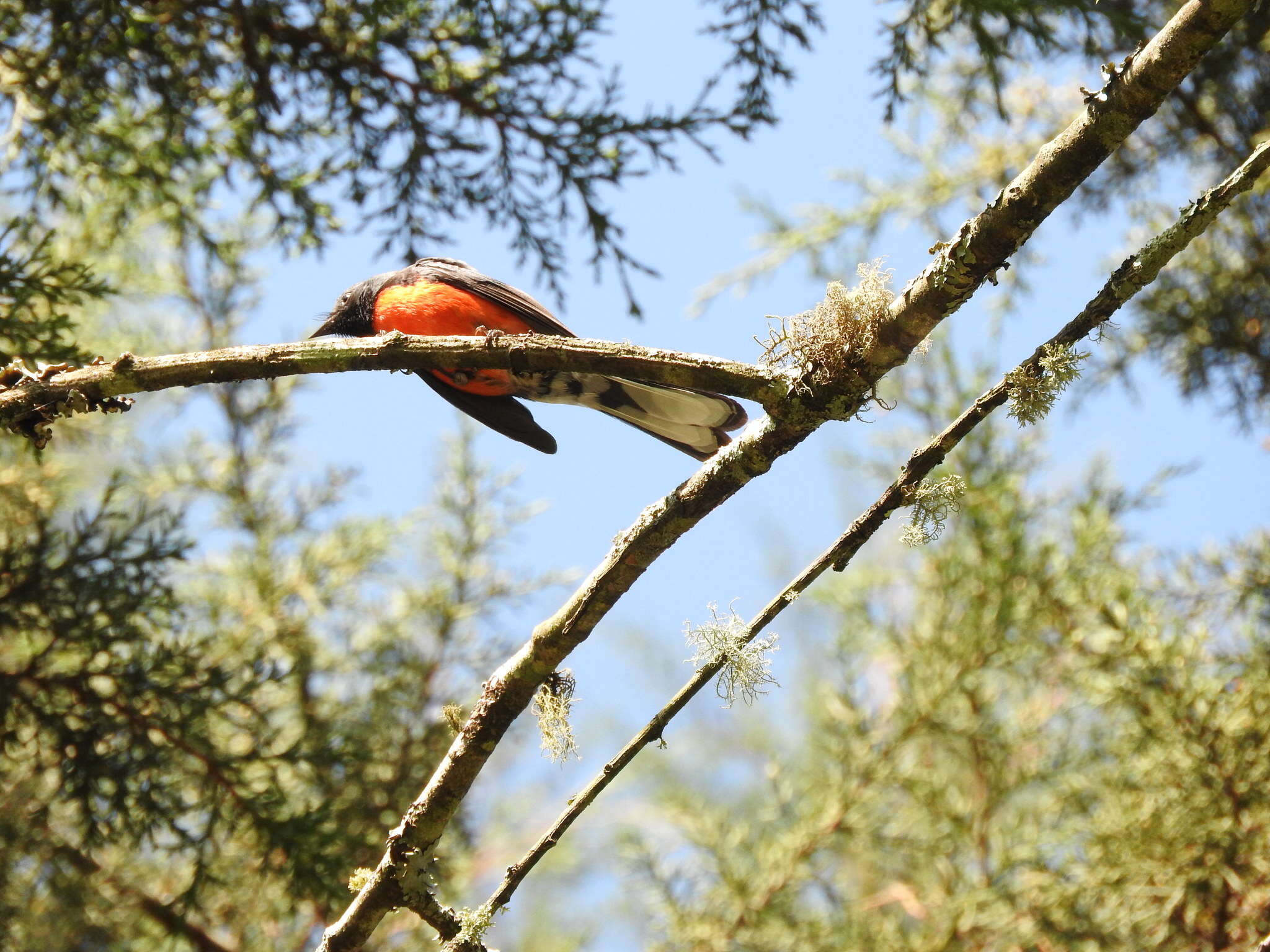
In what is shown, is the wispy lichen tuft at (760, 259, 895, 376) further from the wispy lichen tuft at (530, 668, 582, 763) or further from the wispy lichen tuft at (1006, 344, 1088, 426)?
the wispy lichen tuft at (530, 668, 582, 763)

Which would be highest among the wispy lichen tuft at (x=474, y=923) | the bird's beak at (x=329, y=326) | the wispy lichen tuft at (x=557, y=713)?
the bird's beak at (x=329, y=326)

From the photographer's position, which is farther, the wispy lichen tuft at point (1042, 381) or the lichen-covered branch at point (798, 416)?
the wispy lichen tuft at point (1042, 381)

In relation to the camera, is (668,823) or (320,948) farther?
(668,823)

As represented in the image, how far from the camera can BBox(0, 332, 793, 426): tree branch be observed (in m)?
2.49

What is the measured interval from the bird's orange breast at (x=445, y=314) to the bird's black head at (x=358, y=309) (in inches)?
4.2

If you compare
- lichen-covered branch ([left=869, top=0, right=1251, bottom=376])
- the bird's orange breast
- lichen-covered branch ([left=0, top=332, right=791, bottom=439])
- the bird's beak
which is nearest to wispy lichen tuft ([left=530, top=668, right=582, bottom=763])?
lichen-covered branch ([left=0, top=332, right=791, bottom=439])

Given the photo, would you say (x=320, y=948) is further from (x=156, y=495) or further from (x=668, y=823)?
(x=156, y=495)

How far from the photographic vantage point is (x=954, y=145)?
6.18 m

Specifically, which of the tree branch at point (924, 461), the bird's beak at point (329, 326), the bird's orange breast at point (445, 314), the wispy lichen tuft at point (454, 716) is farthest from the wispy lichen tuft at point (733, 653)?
the bird's beak at point (329, 326)

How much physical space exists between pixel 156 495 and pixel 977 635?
4.99 m

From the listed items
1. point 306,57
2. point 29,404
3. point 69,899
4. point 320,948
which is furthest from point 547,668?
point 306,57

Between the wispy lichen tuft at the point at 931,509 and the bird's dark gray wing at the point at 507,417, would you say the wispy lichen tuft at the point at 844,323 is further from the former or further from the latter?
the bird's dark gray wing at the point at 507,417

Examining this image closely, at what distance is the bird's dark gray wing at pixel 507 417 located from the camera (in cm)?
447

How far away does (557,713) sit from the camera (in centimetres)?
279
